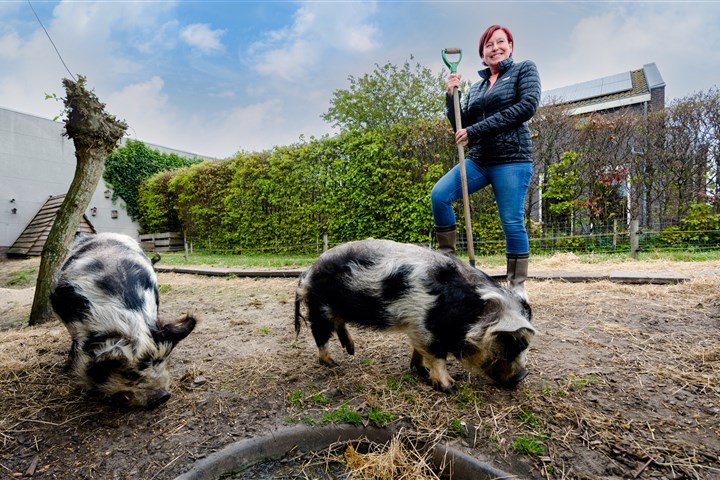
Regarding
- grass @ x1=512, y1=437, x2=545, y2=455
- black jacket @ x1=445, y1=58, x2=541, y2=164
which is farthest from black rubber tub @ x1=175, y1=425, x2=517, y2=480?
black jacket @ x1=445, y1=58, x2=541, y2=164

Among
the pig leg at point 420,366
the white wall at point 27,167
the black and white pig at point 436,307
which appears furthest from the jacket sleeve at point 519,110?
the white wall at point 27,167

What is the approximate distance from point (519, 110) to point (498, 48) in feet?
2.34

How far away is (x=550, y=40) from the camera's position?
945cm

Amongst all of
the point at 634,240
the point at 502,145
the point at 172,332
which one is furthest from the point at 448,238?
the point at 634,240

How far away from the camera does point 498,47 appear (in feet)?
11.2

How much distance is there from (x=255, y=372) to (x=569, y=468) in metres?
2.01

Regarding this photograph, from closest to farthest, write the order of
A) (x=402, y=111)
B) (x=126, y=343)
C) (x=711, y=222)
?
(x=126, y=343)
(x=711, y=222)
(x=402, y=111)

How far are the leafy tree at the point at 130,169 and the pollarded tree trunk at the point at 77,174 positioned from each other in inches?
590

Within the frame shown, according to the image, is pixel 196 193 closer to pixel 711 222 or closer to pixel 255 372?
pixel 255 372

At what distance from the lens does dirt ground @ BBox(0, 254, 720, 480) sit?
1.78 metres

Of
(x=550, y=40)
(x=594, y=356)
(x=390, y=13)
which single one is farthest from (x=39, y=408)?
(x=550, y=40)

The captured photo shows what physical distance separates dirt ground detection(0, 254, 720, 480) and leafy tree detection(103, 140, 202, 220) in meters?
16.4

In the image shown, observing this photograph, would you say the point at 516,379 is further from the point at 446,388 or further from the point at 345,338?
the point at 345,338

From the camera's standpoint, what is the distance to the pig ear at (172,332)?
2.17m
